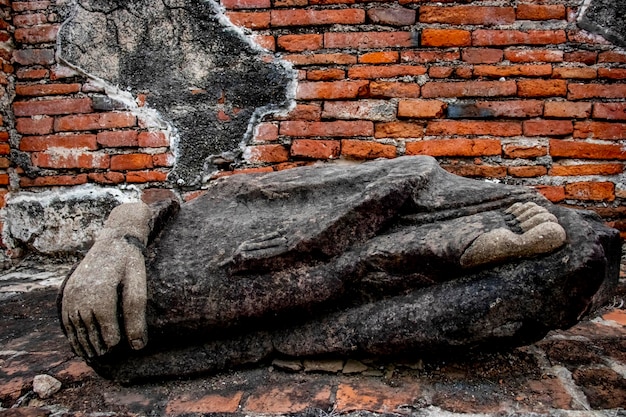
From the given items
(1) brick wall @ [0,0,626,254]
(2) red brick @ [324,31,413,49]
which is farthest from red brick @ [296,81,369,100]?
(2) red brick @ [324,31,413,49]

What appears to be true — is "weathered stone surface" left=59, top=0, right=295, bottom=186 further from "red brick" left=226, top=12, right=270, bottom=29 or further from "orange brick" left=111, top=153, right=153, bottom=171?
"orange brick" left=111, top=153, right=153, bottom=171

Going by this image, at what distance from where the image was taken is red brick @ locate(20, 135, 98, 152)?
298 cm

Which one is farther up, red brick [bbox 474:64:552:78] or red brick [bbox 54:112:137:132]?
red brick [bbox 474:64:552:78]

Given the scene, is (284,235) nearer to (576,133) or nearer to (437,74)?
(437,74)

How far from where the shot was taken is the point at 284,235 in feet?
5.36

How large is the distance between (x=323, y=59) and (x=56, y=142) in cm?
175

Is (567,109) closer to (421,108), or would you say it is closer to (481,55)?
(481,55)

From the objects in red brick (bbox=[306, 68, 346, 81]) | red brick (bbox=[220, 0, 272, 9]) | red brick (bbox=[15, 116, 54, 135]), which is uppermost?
red brick (bbox=[220, 0, 272, 9])

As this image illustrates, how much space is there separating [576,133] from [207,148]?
2.16 metres

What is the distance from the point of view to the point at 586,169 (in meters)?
2.74

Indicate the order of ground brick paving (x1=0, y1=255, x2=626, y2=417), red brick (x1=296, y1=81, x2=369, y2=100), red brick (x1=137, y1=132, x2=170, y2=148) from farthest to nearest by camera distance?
red brick (x1=137, y1=132, x2=170, y2=148) → red brick (x1=296, y1=81, x2=369, y2=100) → ground brick paving (x1=0, y1=255, x2=626, y2=417)

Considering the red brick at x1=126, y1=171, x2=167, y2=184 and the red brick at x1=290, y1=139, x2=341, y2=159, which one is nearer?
the red brick at x1=290, y1=139, x2=341, y2=159

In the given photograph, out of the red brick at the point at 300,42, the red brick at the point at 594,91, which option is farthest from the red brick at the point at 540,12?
the red brick at the point at 300,42

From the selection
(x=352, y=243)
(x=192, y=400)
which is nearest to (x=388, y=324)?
(x=352, y=243)
